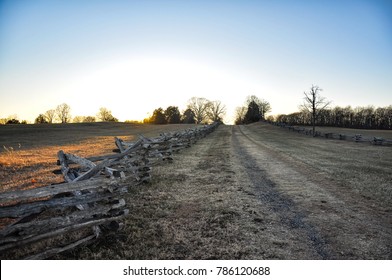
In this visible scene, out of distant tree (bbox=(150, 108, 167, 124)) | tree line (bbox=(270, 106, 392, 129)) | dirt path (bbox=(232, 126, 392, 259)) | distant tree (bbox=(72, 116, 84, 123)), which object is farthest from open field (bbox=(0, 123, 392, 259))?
distant tree (bbox=(72, 116, 84, 123))

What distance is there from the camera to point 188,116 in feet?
341

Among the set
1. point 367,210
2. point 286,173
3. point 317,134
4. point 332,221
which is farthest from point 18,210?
point 317,134

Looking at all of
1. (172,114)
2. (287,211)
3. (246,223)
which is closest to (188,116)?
(172,114)

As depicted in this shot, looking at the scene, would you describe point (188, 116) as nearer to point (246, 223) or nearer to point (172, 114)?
point (172, 114)

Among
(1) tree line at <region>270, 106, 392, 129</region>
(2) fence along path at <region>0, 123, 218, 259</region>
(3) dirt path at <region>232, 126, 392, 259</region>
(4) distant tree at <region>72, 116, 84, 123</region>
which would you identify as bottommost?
(3) dirt path at <region>232, 126, 392, 259</region>

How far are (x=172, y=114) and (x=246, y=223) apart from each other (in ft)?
295

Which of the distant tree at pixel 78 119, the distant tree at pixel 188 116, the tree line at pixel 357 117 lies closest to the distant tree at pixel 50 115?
the distant tree at pixel 78 119

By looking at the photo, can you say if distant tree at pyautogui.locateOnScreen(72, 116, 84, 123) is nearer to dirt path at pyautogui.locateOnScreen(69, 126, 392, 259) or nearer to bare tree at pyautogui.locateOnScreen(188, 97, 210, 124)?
bare tree at pyautogui.locateOnScreen(188, 97, 210, 124)

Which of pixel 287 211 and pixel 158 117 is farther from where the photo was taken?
pixel 158 117

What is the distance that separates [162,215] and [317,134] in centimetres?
3883

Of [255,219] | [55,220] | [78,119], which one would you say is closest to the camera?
[55,220]

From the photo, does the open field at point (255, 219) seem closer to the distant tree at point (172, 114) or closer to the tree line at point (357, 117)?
the tree line at point (357, 117)

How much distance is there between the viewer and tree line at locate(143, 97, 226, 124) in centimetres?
9100
